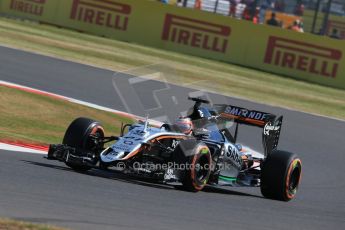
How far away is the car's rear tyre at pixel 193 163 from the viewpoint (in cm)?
1007

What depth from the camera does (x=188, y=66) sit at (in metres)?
27.2

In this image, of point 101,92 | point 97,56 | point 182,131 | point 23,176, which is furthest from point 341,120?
point 23,176

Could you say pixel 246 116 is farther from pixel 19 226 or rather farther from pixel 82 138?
pixel 19 226

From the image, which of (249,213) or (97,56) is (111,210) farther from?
(97,56)

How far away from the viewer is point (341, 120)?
72.5 feet

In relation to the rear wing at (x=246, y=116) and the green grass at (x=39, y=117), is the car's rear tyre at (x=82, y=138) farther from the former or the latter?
the rear wing at (x=246, y=116)

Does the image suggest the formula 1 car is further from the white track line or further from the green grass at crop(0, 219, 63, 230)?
the green grass at crop(0, 219, 63, 230)

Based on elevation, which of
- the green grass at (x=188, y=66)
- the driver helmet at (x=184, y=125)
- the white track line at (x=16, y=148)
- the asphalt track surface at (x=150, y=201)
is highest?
the driver helmet at (x=184, y=125)

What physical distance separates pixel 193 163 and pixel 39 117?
17.3ft

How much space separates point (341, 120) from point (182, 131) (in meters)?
11.9

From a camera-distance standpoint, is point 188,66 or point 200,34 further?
point 200,34

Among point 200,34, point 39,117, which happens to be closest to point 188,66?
point 200,34
